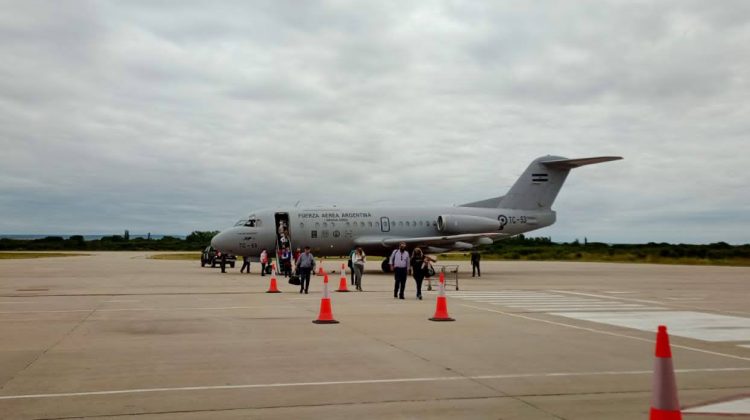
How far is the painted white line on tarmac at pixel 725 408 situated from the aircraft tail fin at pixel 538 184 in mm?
33562

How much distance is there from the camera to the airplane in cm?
3656

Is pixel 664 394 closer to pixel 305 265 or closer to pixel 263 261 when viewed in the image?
pixel 305 265

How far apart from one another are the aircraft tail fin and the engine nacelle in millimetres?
2723

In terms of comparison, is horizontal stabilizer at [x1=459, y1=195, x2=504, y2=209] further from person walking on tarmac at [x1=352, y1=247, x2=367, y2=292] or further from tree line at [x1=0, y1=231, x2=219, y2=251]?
tree line at [x1=0, y1=231, x2=219, y2=251]

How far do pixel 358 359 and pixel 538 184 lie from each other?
105 feet

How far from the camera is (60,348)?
35.6ft

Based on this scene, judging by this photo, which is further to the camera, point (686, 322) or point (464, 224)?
point (464, 224)

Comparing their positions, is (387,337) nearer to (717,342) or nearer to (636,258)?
(717,342)

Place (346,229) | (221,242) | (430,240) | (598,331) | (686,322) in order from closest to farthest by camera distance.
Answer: (598,331) → (686,322) → (430,240) → (221,242) → (346,229)

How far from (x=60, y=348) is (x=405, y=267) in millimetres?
11385

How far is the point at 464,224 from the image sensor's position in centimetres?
3806

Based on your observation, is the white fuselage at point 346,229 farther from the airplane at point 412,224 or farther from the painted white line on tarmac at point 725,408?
the painted white line on tarmac at point 725,408

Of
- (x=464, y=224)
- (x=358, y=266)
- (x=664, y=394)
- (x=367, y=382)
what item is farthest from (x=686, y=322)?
(x=464, y=224)

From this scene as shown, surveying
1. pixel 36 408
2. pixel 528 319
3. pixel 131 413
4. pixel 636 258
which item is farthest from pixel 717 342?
pixel 636 258
